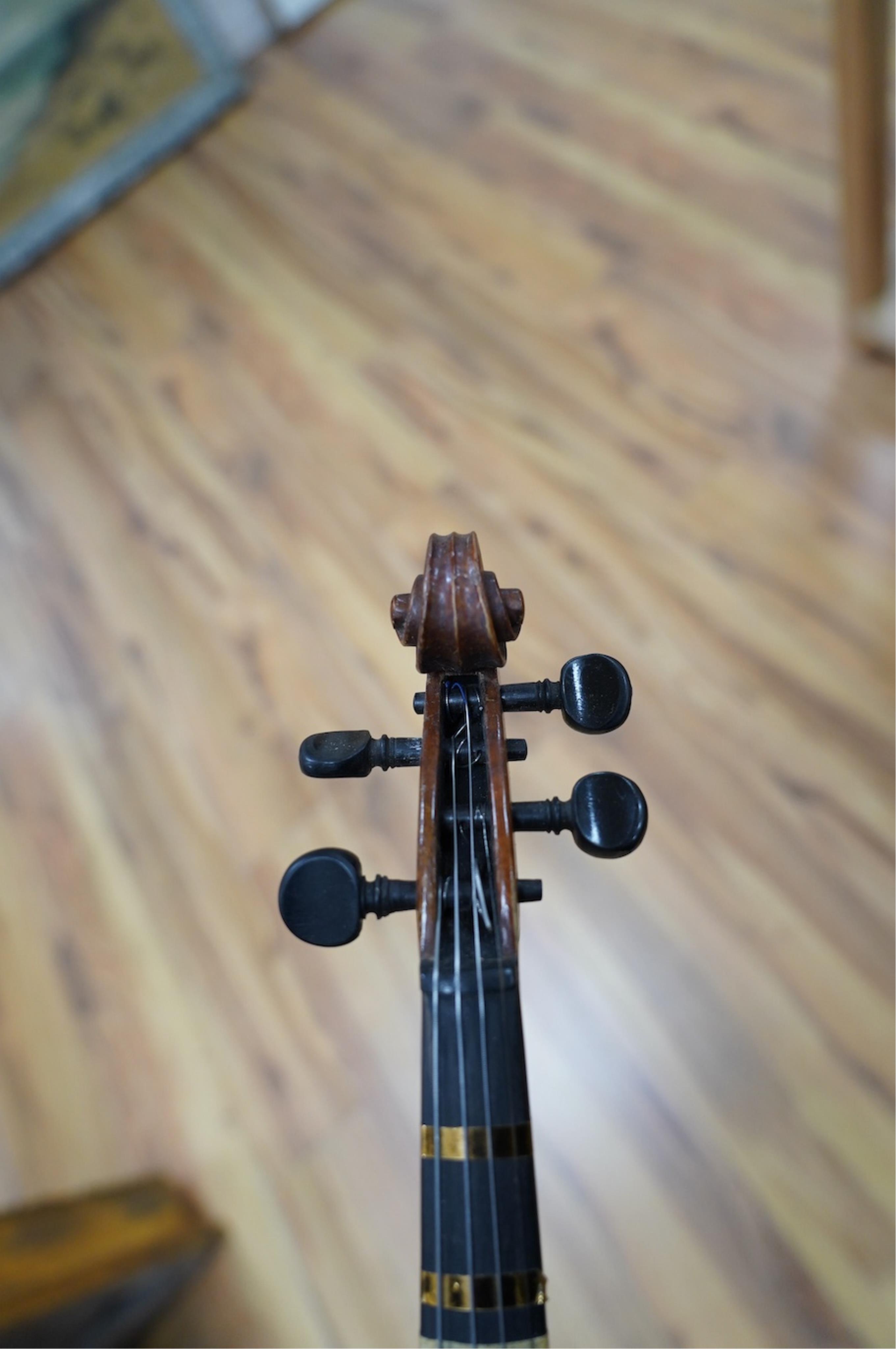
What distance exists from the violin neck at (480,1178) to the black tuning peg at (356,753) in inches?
6.0

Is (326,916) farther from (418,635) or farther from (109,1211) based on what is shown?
(109,1211)

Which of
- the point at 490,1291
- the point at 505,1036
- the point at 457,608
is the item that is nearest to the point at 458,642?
the point at 457,608

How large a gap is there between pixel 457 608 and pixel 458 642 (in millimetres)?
26

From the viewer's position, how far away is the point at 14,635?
185 centimetres

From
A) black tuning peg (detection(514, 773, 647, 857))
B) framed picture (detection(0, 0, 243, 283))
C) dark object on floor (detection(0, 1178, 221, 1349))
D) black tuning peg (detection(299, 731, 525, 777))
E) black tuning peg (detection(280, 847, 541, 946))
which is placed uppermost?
framed picture (detection(0, 0, 243, 283))

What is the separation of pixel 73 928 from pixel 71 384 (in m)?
1.26

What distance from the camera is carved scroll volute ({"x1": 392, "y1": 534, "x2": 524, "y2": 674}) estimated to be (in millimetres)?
623

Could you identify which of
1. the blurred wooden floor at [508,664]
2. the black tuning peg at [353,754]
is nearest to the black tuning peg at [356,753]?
the black tuning peg at [353,754]

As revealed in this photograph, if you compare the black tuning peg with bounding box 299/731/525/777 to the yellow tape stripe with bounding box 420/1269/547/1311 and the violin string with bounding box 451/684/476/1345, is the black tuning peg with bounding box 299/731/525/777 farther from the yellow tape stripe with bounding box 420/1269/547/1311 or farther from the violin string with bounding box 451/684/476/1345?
the yellow tape stripe with bounding box 420/1269/547/1311

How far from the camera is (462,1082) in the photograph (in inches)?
23.5

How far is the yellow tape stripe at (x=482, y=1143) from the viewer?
0.59 metres

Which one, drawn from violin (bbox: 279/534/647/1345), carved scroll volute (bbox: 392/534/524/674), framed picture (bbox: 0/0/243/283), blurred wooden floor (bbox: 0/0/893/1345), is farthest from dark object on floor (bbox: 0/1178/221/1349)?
framed picture (bbox: 0/0/243/283)

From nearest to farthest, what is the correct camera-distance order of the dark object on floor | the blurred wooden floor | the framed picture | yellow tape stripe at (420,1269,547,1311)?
yellow tape stripe at (420,1269,547,1311) → the dark object on floor → the blurred wooden floor → the framed picture

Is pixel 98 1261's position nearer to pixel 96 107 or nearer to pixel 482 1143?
pixel 482 1143
